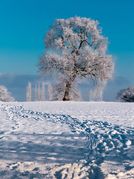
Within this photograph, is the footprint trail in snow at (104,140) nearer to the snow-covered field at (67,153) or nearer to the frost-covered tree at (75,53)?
the snow-covered field at (67,153)

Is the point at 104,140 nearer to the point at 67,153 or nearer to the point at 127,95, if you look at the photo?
the point at 67,153

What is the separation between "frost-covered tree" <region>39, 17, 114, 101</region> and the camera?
3825 centimetres

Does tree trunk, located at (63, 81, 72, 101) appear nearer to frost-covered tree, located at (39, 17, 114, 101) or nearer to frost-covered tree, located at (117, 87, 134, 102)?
frost-covered tree, located at (39, 17, 114, 101)

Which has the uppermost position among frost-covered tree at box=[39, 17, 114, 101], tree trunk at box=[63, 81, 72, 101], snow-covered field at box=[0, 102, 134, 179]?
frost-covered tree at box=[39, 17, 114, 101]

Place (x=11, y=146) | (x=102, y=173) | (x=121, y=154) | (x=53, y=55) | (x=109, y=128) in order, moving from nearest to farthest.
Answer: (x=102, y=173)
(x=121, y=154)
(x=11, y=146)
(x=109, y=128)
(x=53, y=55)

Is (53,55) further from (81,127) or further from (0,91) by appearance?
(81,127)

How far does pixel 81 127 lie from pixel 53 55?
83.1ft

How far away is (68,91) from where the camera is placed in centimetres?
3978

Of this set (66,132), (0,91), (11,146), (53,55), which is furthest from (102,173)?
(0,91)

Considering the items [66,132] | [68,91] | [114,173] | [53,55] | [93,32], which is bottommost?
[114,173]

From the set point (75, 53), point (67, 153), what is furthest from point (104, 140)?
point (75, 53)

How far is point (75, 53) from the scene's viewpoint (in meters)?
39.2

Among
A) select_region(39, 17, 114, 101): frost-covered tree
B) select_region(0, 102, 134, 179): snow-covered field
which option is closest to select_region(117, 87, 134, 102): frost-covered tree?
select_region(39, 17, 114, 101): frost-covered tree

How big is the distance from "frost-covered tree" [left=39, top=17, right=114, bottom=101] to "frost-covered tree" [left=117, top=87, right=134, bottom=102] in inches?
382
